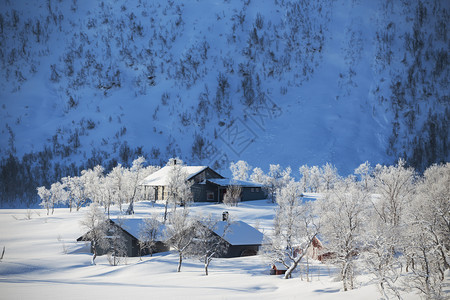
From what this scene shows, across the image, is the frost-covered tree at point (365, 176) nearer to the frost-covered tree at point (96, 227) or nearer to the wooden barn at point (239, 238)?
the wooden barn at point (239, 238)

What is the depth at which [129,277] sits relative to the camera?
36.8 meters

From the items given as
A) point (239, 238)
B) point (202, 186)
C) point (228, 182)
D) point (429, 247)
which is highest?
point (228, 182)

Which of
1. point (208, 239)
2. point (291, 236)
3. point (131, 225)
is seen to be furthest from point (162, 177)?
point (291, 236)

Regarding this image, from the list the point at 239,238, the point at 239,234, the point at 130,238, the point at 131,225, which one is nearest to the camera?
the point at 130,238

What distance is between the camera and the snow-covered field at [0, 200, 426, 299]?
90.1 ft

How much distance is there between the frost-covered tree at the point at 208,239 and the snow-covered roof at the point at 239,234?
0.31m

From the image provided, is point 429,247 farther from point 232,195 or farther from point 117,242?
Result: point 232,195

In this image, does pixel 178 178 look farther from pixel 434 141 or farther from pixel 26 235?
pixel 434 141

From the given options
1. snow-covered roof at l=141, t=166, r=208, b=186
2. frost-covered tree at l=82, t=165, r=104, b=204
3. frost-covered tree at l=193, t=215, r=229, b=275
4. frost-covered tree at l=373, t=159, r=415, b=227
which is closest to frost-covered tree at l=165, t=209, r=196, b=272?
frost-covered tree at l=193, t=215, r=229, b=275

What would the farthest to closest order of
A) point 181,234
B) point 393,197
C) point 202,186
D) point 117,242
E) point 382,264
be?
1. point 202,186
2. point 117,242
3. point 393,197
4. point 181,234
5. point 382,264

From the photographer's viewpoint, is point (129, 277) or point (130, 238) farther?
point (130, 238)

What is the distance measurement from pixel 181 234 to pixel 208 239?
3.87 meters

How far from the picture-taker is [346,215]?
32.9 metres

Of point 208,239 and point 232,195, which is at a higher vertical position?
point 232,195
